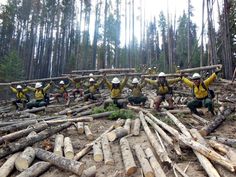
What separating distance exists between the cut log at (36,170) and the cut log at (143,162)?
188 cm

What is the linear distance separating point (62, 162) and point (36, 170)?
0.51m

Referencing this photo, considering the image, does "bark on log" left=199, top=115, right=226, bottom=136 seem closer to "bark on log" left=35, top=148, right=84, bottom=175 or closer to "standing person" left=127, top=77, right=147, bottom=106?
"bark on log" left=35, top=148, right=84, bottom=175

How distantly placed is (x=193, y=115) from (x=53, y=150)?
5.74 meters

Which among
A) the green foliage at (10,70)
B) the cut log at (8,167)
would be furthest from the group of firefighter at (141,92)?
the green foliage at (10,70)

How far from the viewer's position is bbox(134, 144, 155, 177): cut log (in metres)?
5.09

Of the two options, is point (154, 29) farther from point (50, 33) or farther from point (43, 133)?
point (43, 133)

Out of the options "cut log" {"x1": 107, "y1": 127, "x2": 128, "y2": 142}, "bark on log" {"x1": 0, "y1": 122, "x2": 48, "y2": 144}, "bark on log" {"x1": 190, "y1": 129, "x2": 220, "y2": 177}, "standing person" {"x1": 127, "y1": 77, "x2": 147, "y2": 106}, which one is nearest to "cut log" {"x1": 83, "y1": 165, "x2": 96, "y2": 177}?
"bark on log" {"x1": 190, "y1": 129, "x2": 220, "y2": 177}

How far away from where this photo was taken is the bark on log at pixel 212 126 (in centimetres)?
774

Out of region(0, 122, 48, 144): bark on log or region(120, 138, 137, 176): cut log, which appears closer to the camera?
region(120, 138, 137, 176): cut log

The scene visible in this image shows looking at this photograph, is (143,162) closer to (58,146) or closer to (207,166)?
(207,166)

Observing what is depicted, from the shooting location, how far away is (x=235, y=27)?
26.8 metres

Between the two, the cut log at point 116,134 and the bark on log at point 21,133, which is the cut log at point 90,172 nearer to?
the cut log at point 116,134

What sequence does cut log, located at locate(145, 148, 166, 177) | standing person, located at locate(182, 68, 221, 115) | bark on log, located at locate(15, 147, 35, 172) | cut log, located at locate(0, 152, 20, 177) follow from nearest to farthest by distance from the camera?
cut log, located at locate(145, 148, 166, 177), cut log, located at locate(0, 152, 20, 177), bark on log, located at locate(15, 147, 35, 172), standing person, located at locate(182, 68, 221, 115)

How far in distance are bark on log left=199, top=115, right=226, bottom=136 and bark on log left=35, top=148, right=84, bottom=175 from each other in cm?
373
